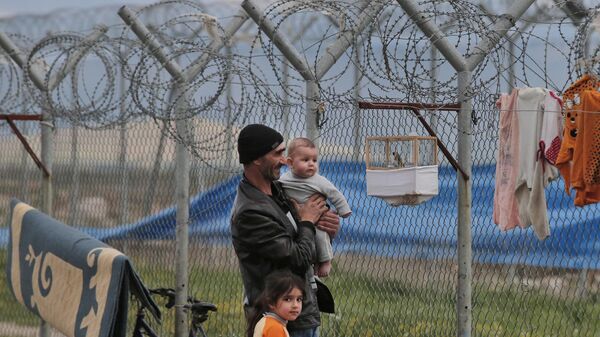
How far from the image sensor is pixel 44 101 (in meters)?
9.89

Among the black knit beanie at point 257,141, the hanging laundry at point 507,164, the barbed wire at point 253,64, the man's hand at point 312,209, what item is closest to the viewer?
the black knit beanie at point 257,141

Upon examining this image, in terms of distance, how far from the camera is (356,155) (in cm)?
769

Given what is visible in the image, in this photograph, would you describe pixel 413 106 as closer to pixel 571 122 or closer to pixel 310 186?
pixel 310 186

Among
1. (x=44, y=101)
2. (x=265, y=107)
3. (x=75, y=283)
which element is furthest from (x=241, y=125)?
(x=44, y=101)

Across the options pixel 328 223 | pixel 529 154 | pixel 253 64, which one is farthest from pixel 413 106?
pixel 253 64

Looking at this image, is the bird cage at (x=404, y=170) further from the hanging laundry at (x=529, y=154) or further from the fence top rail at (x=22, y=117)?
the fence top rail at (x=22, y=117)

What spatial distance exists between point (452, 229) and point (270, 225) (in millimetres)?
1861

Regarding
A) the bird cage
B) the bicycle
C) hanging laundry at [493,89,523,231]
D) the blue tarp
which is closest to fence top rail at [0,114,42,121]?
the bicycle

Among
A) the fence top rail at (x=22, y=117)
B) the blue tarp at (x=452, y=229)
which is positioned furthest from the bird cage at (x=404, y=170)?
the fence top rail at (x=22, y=117)

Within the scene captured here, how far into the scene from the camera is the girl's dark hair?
5.79 m

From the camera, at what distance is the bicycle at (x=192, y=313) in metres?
7.57

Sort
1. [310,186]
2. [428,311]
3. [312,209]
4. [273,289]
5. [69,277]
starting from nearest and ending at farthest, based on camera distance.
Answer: [273,289]
[312,209]
[310,186]
[428,311]
[69,277]

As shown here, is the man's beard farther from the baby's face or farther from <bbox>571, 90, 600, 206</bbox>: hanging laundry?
<bbox>571, 90, 600, 206</bbox>: hanging laundry

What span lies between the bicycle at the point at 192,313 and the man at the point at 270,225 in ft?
4.90
